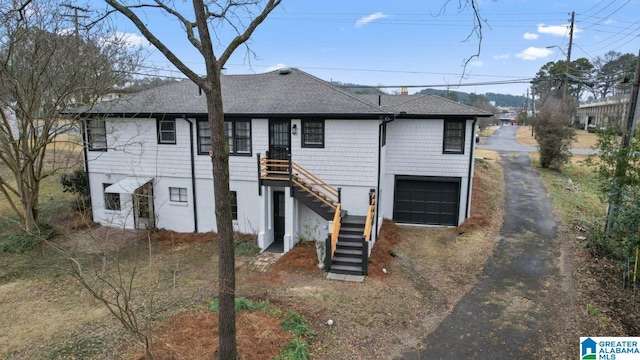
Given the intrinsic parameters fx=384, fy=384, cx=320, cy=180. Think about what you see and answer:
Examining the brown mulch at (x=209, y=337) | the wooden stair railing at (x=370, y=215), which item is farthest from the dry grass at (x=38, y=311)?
the wooden stair railing at (x=370, y=215)

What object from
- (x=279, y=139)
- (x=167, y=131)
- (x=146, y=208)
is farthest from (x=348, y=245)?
(x=146, y=208)

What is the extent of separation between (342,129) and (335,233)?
161 inches

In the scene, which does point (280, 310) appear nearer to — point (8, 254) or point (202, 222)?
point (202, 222)

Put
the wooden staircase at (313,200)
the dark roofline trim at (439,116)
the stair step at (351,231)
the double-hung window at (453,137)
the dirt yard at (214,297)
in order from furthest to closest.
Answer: the double-hung window at (453,137) < the dark roofline trim at (439,116) < the wooden staircase at (313,200) < the stair step at (351,231) < the dirt yard at (214,297)

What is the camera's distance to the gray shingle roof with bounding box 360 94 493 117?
16.5 meters

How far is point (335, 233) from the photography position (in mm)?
12969

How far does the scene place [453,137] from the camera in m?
17.0

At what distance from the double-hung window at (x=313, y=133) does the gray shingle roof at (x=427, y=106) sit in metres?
3.86

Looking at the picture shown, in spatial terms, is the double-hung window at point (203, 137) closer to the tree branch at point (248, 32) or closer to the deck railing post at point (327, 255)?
the deck railing post at point (327, 255)

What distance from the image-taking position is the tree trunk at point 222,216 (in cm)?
650

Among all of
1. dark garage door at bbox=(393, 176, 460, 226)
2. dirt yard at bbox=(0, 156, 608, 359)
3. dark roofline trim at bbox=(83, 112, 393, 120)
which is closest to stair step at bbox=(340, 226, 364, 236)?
dirt yard at bbox=(0, 156, 608, 359)

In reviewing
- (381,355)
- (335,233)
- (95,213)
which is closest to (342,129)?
(335,233)

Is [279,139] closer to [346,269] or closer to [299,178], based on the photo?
[299,178]

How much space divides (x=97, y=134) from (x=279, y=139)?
8.25m
